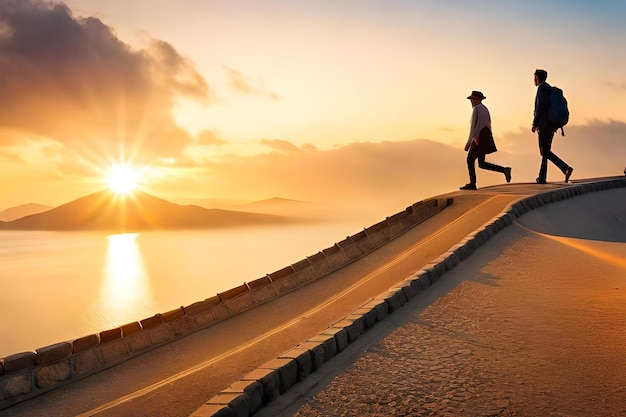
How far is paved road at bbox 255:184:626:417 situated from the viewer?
3.47 m

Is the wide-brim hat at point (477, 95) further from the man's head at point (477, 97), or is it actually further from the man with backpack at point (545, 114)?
the man with backpack at point (545, 114)

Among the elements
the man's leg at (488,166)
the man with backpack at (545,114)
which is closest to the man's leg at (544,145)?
the man with backpack at (545,114)

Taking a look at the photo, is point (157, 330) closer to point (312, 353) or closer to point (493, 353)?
point (312, 353)

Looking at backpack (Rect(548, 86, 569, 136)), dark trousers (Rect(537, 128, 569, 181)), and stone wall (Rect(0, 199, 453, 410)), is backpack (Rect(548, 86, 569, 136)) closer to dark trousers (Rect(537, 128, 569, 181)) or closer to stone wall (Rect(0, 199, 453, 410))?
dark trousers (Rect(537, 128, 569, 181))

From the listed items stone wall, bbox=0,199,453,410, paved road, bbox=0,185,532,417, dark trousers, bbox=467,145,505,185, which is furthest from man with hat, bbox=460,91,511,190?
stone wall, bbox=0,199,453,410

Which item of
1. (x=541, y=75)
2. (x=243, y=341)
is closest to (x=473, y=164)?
(x=541, y=75)

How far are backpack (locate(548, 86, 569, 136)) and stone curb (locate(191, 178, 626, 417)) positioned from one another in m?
→ 7.31

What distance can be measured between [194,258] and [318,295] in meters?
126

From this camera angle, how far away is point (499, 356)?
164 inches

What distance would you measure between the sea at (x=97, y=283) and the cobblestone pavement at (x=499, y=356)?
2271 cm

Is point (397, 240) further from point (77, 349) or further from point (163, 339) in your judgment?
point (77, 349)

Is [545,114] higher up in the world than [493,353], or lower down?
higher up

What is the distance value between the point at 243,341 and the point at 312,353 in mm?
3919

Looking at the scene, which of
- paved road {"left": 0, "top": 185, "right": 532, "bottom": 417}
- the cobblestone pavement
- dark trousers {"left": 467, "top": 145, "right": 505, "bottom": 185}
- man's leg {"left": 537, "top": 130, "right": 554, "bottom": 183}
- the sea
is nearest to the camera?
the cobblestone pavement
